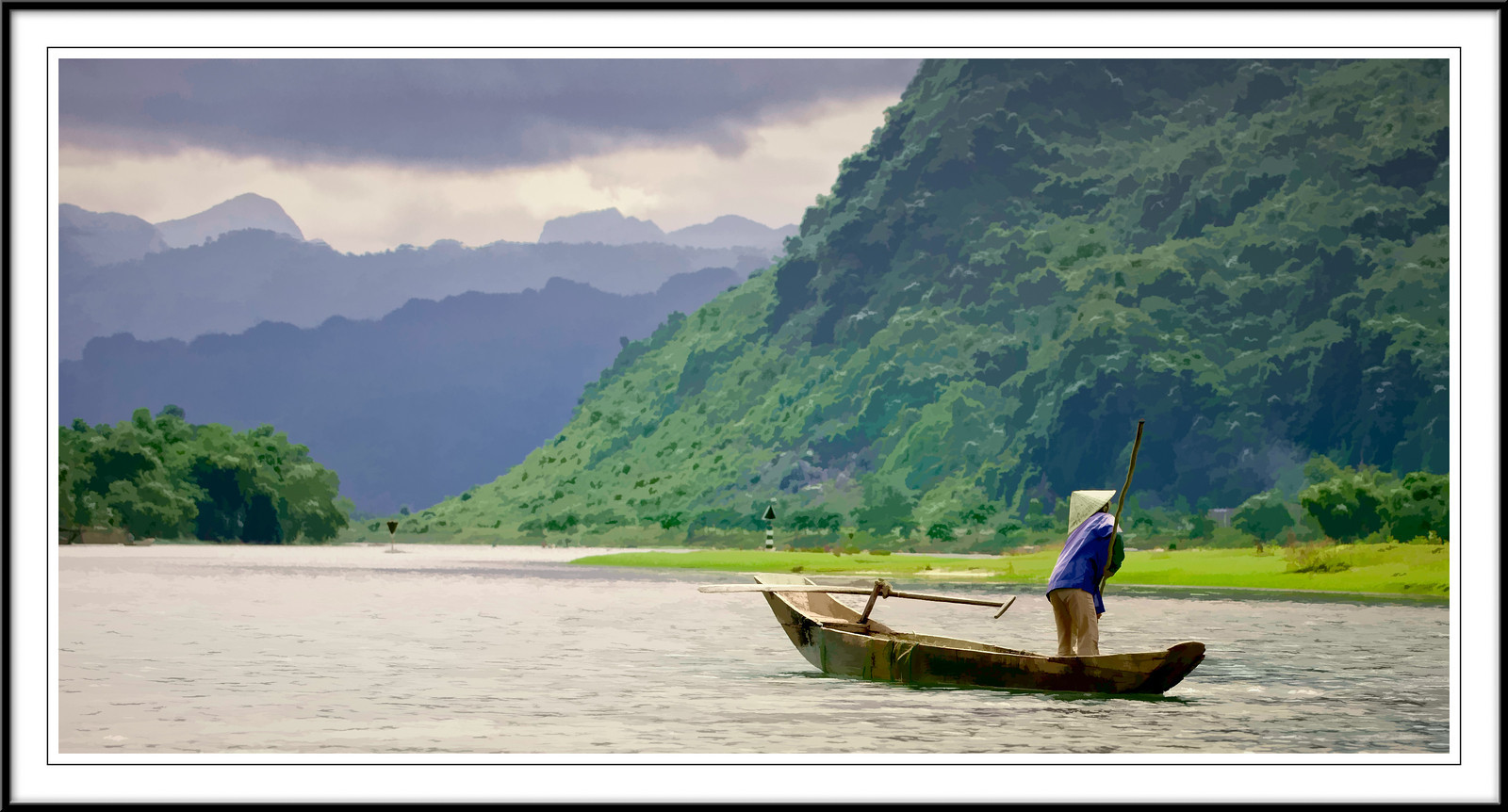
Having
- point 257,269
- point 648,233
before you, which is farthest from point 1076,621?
point 648,233

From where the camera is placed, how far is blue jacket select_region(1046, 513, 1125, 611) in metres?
17.5

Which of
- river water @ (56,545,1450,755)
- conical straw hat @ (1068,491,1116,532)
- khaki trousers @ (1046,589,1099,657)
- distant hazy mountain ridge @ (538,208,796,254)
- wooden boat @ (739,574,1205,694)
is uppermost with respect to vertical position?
distant hazy mountain ridge @ (538,208,796,254)

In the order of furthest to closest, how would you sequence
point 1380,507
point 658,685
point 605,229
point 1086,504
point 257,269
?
point 605,229 < point 257,269 < point 1380,507 < point 658,685 < point 1086,504

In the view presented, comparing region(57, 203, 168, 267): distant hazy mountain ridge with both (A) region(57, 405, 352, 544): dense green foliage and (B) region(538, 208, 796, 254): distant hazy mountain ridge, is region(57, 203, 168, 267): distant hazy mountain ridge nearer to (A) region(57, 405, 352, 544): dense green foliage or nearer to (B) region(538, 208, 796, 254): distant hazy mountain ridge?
(A) region(57, 405, 352, 544): dense green foliage

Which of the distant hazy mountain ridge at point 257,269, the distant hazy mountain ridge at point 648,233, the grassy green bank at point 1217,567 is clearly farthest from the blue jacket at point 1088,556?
the distant hazy mountain ridge at point 648,233

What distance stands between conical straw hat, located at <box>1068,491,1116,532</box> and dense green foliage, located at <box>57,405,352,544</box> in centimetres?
7798

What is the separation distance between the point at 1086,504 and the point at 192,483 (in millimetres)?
104511

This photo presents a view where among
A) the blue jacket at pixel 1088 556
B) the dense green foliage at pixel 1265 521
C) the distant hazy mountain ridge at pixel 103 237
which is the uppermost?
the distant hazy mountain ridge at pixel 103 237

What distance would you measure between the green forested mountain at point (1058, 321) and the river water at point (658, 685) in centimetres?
5331

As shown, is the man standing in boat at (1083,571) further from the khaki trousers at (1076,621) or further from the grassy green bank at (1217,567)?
the grassy green bank at (1217,567)

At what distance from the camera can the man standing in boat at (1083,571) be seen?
1756 centimetres

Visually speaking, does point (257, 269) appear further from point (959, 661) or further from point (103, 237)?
point (959, 661)

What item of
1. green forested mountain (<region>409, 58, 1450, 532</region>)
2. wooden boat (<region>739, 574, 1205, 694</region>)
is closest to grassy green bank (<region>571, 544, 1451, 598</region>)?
wooden boat (<region>739, 574, 1205, 694</region>)

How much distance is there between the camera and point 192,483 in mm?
111375
